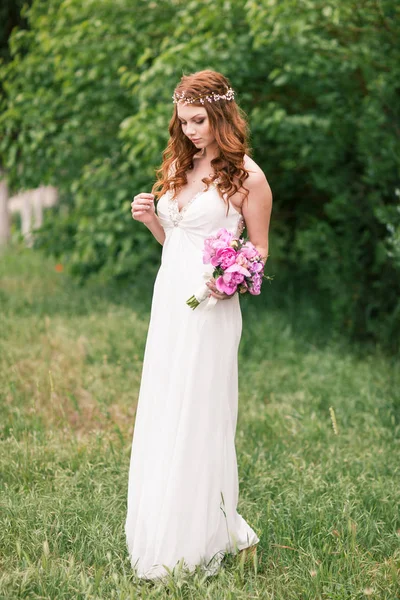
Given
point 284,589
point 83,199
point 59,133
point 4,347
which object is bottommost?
point 4,347

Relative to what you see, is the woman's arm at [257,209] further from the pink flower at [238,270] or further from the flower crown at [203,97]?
the flower crown at [203,97]

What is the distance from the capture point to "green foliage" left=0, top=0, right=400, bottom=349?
6.21 meters

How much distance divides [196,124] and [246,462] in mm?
2124

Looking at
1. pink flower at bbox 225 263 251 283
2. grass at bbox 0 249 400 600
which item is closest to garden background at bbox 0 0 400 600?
grass at bbox 0 249 400 600

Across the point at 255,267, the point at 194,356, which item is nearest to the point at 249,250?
the point at 255,267

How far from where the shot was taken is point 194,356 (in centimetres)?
303

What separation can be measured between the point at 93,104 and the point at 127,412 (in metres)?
4.23

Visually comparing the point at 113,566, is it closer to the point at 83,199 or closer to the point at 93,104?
the point at 83,199

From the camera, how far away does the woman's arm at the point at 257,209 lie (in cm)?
305

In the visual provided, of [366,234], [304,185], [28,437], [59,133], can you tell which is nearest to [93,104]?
[59,133]

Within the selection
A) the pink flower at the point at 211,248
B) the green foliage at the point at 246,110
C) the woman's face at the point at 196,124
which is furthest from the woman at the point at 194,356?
the green foliage at the point at 246,110

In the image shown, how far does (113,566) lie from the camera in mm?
3141

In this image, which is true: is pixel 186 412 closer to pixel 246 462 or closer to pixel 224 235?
pixel 224 235

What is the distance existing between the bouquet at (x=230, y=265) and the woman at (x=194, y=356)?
70mm
